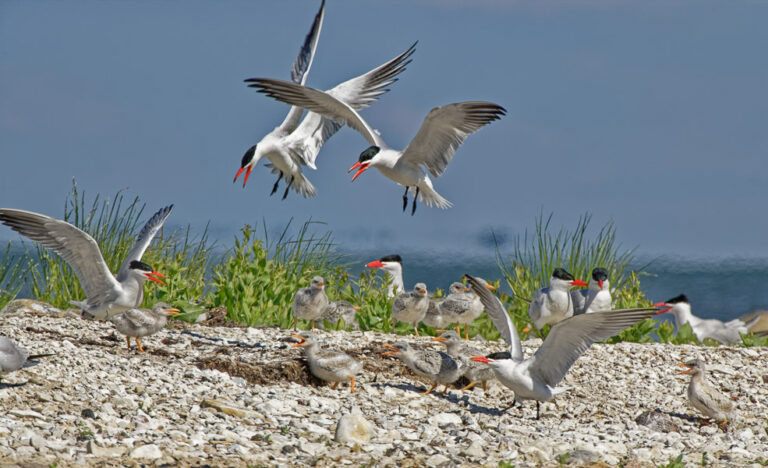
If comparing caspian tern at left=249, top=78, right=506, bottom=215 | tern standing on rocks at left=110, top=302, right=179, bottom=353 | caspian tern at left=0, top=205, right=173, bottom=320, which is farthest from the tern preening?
tern standing on rocks at left=110, top=302, right=179, bottom=353

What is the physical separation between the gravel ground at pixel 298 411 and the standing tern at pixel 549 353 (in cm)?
33

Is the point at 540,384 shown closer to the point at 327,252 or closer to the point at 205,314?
the point at 205,314

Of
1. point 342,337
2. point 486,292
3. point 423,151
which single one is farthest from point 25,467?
point 423,151

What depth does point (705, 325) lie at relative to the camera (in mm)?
10953

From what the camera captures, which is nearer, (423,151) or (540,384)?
(540,384)

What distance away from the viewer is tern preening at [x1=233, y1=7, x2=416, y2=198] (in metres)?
12.0

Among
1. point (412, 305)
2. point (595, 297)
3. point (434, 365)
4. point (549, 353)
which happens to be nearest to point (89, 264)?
point (412, 305)

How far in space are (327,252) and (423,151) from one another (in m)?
2.74

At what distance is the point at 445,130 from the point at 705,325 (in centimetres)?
459

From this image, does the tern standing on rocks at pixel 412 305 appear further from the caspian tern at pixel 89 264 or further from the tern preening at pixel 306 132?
the tern preening at pixel 306 132

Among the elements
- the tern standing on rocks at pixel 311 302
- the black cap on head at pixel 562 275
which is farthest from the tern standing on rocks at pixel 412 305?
the black cap on head at pixel 562 275

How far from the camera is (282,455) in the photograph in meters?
5.38

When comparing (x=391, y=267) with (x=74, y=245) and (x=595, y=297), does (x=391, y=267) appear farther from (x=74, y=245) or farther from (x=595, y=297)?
Answer: (x=74, y=245)

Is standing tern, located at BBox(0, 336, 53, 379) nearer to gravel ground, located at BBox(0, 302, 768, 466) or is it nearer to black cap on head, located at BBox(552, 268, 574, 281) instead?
gravel ground, located at BBox(0, 302, 768, 466)
